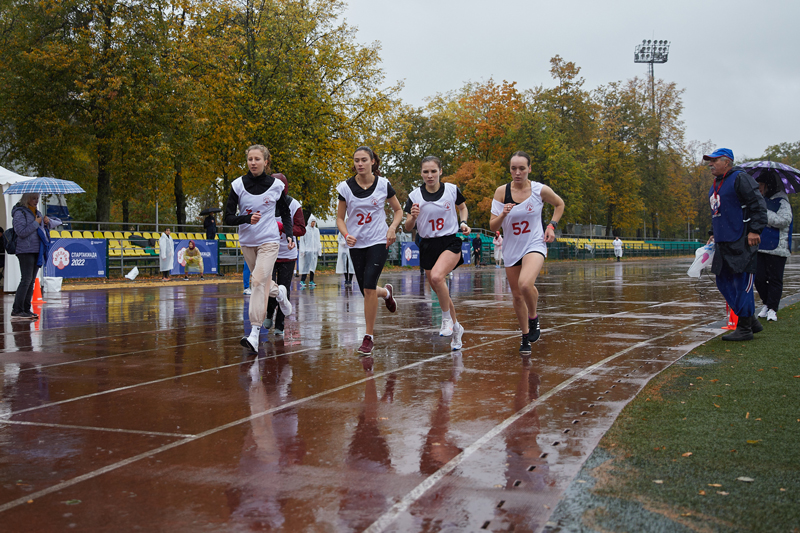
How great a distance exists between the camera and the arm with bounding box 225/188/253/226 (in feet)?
24.6

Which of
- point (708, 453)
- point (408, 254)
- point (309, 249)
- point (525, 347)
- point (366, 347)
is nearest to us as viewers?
point (708, 453)

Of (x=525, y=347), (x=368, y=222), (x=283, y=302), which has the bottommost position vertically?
(x=525, y=347)

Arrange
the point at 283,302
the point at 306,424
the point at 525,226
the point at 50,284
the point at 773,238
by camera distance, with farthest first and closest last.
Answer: the point at 50,284 → the point at 773,238 → the point at 283,302 → the point at 525,226 → the point at 306,424

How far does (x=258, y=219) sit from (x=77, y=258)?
54.6ft

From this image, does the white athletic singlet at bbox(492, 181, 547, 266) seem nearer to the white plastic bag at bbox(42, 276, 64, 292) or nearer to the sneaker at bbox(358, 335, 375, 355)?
the sneaker at bbox(358, 335, 375, 355)

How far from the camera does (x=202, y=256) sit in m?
26.6

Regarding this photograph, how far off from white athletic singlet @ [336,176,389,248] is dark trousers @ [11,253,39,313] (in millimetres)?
6583

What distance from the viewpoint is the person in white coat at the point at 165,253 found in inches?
961

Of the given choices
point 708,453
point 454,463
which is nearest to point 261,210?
point 454,463

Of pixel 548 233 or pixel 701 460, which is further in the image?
pixel 548 233

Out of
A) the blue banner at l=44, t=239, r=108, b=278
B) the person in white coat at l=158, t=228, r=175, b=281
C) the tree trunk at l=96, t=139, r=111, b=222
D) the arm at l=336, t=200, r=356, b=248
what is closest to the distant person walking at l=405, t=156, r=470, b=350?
the arm at l=336, t=200, r=356, b=248

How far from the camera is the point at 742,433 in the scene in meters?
4.05

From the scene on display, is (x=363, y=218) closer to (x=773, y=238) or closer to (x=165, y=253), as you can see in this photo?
(x=773, y=238)

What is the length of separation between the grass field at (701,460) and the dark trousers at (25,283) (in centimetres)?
971
